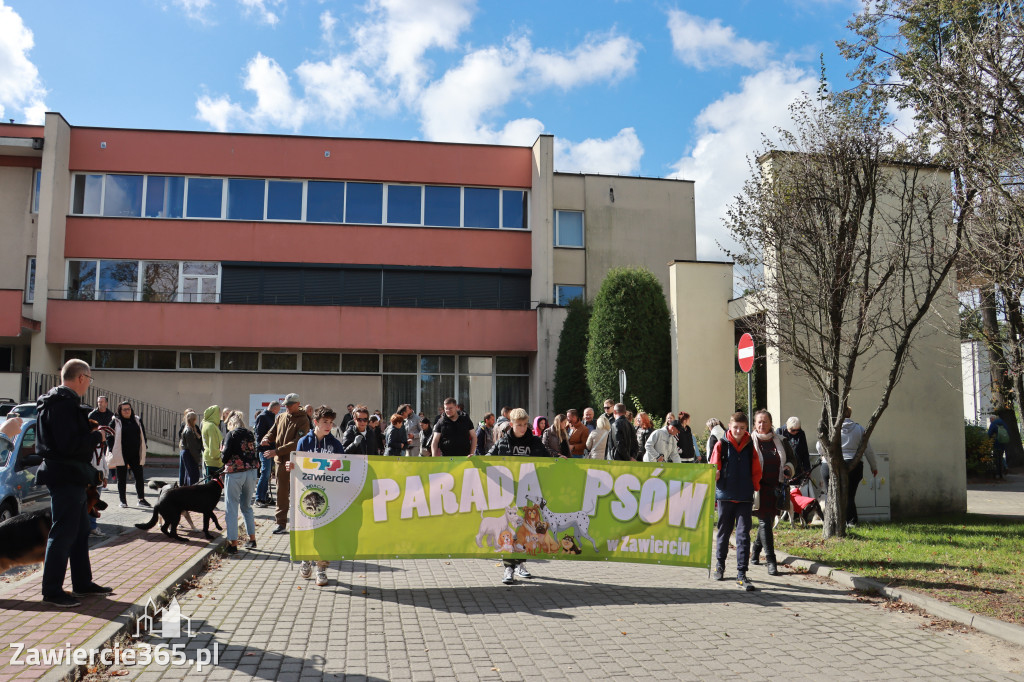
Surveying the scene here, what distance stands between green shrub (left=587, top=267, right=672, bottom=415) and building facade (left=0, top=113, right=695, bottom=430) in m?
5.35

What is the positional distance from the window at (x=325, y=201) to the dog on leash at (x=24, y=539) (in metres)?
22.6

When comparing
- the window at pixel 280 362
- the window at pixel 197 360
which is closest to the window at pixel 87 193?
the window at pixel 197 360

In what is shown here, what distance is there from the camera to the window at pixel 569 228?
3125 centimetres

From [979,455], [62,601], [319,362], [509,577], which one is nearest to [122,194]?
[319,362]

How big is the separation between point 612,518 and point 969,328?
373 inches

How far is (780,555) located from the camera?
34.4 feet

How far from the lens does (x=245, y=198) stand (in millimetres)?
29062

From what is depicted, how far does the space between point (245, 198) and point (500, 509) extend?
23.6m

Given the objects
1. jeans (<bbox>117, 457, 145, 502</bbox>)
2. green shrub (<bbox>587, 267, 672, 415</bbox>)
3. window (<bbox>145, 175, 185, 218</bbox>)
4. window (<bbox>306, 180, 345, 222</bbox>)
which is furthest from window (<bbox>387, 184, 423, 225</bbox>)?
jeans (<bbox>117, 457, 145, 502</bbox>)

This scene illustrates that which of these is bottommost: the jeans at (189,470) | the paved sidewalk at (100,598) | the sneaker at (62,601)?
the paved sidewalk at (100,598)

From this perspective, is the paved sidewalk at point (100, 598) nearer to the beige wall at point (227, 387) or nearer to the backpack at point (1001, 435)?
the beige wall at point (227, 387)

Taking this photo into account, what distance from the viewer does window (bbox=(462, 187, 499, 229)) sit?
30.0m

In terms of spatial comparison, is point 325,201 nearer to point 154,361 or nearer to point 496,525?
point 154,361

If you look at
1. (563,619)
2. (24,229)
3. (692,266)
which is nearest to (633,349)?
(692,266)
